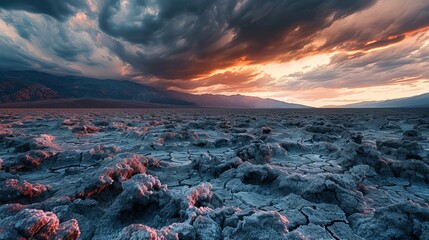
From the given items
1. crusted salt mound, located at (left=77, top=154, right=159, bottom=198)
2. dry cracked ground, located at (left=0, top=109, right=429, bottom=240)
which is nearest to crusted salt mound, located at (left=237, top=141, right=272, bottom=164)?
dry cracked ground, located at (left=0, top=109, right=429, bottom=240)

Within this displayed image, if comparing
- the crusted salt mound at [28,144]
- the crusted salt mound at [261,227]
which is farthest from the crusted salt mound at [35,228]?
the crusted salt mound at [28,144]

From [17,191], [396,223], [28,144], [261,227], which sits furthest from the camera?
[28,144]

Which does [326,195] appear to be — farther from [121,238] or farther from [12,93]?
[12,93]

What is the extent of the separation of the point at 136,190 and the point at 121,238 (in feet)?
2.80

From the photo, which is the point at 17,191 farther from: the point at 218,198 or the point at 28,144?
the point at 28,144

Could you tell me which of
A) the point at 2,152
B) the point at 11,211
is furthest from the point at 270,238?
the point at 2,152

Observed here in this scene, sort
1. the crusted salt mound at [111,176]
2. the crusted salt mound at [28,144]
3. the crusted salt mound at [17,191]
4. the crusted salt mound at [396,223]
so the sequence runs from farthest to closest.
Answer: the crusted salt mound at [28,144] < the crusted salt mound at [111,176] < the crusted salt mound at [17,191] < the crusted salt mound at [396,223]

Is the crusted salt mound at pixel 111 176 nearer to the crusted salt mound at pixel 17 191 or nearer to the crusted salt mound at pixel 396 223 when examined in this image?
the crusted salt mound at pixel 17 191

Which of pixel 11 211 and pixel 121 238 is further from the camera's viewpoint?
pixel 11 211

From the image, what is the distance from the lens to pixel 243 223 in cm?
185

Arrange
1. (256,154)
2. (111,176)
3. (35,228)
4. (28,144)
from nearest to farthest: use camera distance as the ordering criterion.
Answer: (35,228)
(111,176)
(256,154)
(28,144)

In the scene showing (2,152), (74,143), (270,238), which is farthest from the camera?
(74,143)

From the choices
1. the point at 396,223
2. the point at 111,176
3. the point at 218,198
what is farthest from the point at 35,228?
the point at 396,223

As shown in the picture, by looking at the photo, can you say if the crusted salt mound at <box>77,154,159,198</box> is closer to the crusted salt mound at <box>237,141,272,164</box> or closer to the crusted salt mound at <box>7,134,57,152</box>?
the crusted salt mound at <box>237,141,272,164</box>
